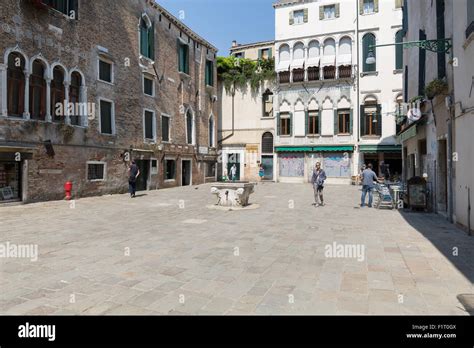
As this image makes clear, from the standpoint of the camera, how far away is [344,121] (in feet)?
96.2

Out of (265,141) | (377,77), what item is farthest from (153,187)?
(377,77)

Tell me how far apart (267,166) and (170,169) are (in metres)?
10.8

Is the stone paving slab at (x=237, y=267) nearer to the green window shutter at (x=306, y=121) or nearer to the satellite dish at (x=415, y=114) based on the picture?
the satellite dish at (x=415, y=114)

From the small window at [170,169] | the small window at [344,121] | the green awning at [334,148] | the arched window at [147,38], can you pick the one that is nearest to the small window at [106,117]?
the arched window at [147,38]

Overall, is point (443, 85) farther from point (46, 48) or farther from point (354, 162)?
point (354, 162)

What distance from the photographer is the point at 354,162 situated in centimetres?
2870

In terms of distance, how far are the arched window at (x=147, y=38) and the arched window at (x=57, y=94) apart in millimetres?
7060

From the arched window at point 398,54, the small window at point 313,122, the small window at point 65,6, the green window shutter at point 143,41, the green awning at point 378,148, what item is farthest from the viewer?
the small window at point 313,122

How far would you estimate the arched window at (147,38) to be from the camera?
22.2 metres

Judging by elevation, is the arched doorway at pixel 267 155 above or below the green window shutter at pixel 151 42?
below

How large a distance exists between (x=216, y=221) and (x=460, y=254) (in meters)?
6.32

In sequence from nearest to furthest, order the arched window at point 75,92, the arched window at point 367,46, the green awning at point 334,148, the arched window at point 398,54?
the arched window at point 75,92 < the arched window at point 398,54 < the arched window at point 367,46 < the green awning at point 334,148

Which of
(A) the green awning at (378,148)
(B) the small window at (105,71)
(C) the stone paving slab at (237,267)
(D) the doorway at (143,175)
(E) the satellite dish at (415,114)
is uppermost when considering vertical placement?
(B) the small window at (105,71)

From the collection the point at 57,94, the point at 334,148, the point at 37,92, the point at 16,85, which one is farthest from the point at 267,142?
the point at 16,85
